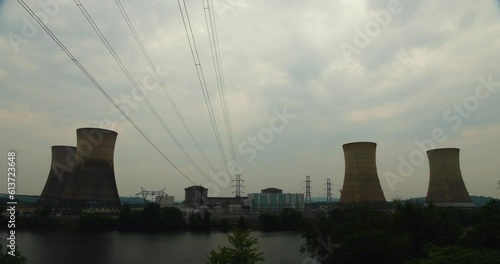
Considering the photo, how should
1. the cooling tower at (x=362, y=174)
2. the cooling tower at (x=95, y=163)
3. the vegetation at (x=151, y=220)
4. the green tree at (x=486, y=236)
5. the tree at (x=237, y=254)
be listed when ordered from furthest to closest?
the vegetation at (x=151, y=220) → the cooling tower at (x=362, y=174) → the cooling tower at (x=95, y=163) → the green tree at (x=486, y=236) → the tree at (x=237, y=254)

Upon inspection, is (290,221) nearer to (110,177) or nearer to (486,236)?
(110,177)

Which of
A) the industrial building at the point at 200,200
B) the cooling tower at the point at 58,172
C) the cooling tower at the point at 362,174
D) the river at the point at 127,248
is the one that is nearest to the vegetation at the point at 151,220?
the river at the point at 127,248

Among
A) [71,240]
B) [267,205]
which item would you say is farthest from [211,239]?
[267,205]

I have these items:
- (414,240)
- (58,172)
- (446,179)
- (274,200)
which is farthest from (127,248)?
(274,200)

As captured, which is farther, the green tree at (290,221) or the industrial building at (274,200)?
the industrial building at (274,200)

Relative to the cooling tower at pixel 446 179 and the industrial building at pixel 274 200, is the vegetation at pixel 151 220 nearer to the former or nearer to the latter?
the cooling tower at pixel 446 179

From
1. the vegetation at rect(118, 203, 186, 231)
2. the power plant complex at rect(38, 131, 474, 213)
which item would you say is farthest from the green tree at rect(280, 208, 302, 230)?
the vegetation at rect(118, 203, 186, 231)
